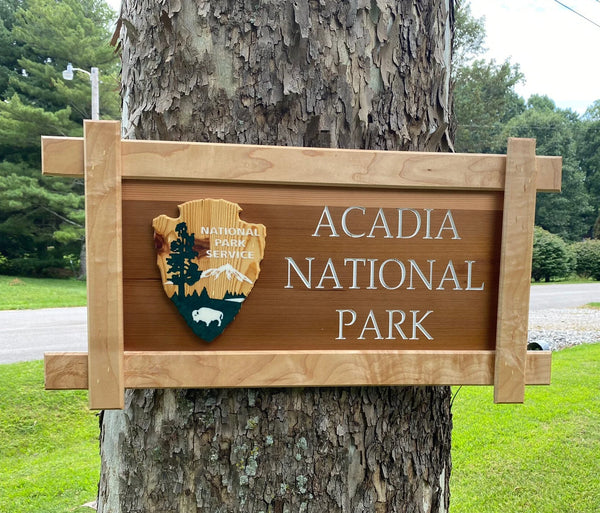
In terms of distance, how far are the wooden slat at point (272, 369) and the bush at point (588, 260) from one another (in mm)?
24533

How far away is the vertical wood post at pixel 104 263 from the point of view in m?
1.08

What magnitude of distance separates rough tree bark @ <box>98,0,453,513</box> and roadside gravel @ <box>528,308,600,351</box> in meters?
6.06

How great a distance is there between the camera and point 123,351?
43.9 inches

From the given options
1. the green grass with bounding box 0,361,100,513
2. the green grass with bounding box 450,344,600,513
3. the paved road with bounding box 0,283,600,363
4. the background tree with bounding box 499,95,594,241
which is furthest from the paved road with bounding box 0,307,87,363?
the background tree with bounding box 499,95,594,241

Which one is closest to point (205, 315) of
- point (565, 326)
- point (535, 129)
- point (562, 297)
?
point (565, 326)

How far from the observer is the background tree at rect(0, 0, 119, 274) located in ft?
52.5

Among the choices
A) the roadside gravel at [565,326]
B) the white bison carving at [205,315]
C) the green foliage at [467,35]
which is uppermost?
the green foliage at [467,35]

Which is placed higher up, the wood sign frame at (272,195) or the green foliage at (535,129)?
the green foliage at (535,129)

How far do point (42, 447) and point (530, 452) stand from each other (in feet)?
12.7

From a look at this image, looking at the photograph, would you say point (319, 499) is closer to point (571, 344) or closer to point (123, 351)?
point (123, 351)

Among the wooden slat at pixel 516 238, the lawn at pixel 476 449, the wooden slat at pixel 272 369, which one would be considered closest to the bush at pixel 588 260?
the lawn at pixel 476 449

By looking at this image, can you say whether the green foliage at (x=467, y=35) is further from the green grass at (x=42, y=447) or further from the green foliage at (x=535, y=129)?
the green grass at (x=42, y=447)

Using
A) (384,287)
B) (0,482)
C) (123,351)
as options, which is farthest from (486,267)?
(0,482)

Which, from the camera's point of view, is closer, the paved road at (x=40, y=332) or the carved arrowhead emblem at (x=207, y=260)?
the carved arrowhead emblem at (x=207, y=260)
